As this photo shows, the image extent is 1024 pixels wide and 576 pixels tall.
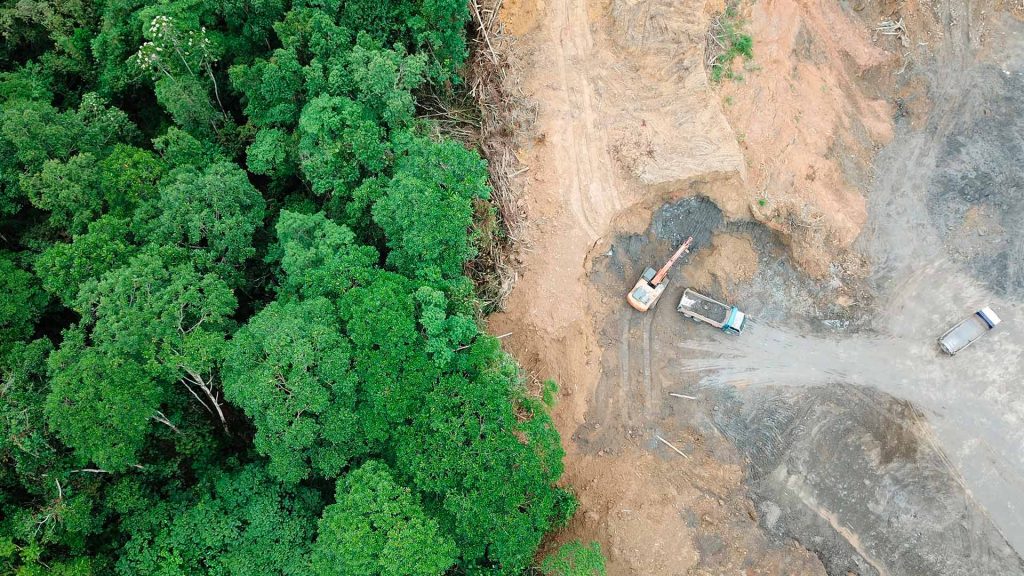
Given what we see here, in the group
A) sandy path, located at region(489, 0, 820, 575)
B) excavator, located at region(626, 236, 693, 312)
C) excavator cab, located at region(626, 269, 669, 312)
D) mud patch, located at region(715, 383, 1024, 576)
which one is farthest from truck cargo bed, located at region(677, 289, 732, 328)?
mud patch, located at region(715, 383, 1024, 576)

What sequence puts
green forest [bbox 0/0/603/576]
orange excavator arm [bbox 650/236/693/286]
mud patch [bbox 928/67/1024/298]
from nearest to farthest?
green forest [bbox 0/0/603/576] → orange excavator arm [bbox 650/236/693/286] → mud patch [bbox 928/67/1024/298]

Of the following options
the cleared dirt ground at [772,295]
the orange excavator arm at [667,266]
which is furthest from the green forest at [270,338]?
the orange excavator arm at [667,266]

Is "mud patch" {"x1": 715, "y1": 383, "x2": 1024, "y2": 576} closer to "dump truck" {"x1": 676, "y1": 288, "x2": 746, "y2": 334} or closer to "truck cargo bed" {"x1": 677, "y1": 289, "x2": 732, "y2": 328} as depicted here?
"dump truck" {"x1": 676, "y1": 288, "x2": 746, "y2": 334}

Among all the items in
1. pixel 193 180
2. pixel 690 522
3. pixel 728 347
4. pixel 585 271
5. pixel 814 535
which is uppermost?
pixel 193 180

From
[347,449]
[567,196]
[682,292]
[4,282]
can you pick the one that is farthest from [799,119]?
[4,282]

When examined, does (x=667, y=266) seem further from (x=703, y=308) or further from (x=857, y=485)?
(x=857, y=485)

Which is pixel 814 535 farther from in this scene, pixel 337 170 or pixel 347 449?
pixel 337 170

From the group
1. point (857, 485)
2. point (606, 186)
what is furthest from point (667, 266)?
point (857, 485)
